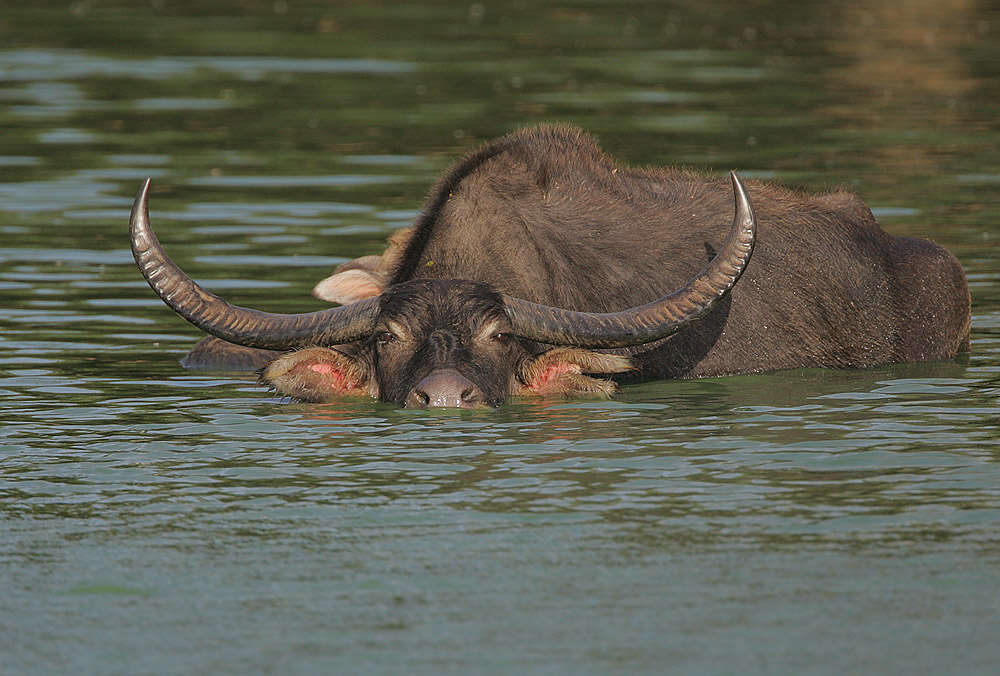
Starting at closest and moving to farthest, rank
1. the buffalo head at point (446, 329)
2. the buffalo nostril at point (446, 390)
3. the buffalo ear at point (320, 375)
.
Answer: the buffalo nostril at point (446, 390) → the buffalo head at point (446, 329) → the buffalo ear at point (320, 375)

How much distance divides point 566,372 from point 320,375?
1.23 meters

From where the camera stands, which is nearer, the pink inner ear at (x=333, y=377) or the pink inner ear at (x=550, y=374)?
the pink inner ear at (x=550, y=374)

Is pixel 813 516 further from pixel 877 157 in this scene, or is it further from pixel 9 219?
pixel 877 157

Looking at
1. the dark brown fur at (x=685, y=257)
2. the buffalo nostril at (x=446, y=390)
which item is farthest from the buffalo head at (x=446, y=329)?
the dark brown fur at (x=685, y=257)

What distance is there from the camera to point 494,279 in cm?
1035

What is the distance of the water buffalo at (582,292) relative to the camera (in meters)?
9.81

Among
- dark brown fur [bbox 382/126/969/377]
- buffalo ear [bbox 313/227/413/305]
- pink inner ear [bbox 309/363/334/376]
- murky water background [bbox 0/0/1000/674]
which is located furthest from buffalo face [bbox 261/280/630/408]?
buffalo ear [bbox 313/227/413/305]

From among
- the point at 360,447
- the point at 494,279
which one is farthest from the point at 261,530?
the point at 494,279

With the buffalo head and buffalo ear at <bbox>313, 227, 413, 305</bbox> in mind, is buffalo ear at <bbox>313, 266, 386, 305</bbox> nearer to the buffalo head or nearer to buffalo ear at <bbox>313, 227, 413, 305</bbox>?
buffalo ear at <bbox>313, 227, 413, 305</bbox>

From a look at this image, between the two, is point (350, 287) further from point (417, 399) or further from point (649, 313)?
point (649, 313)

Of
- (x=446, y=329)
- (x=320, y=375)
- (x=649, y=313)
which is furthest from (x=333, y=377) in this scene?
(x=649, y=313)

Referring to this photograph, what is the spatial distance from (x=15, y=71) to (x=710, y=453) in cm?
2051

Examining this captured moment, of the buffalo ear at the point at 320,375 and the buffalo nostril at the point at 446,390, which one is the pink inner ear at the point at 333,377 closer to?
the buffalo ear at the point at 320,375

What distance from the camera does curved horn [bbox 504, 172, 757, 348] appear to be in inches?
388
